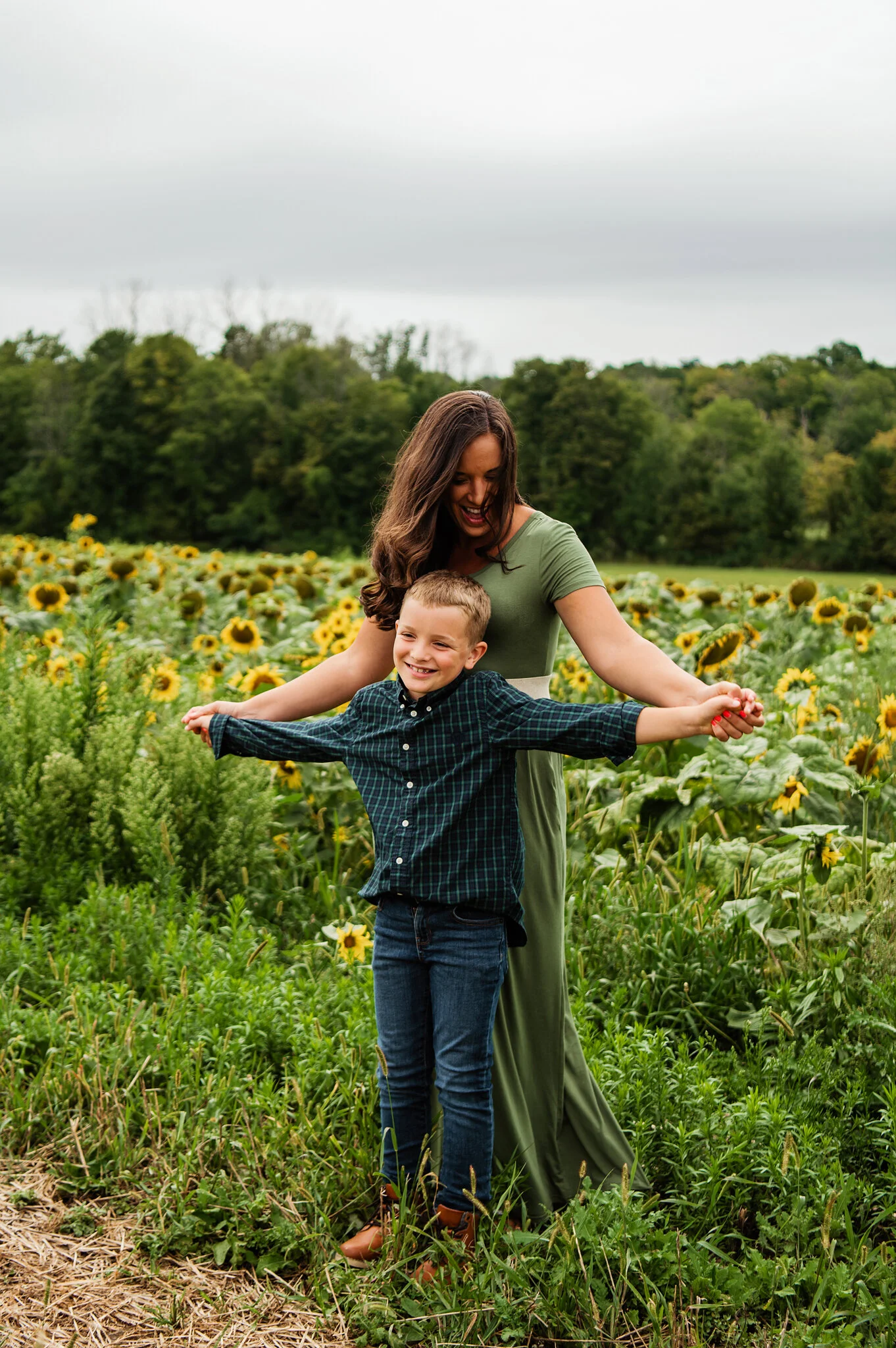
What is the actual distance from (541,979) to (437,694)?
675 mm

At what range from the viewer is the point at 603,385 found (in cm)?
3528

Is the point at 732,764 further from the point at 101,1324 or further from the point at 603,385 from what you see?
the point at 603,385

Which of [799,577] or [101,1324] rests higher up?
[799,577]

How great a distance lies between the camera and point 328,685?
2814mm

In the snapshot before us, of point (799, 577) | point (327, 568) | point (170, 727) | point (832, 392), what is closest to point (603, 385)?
point (832, 392)

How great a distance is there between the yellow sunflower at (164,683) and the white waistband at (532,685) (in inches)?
106

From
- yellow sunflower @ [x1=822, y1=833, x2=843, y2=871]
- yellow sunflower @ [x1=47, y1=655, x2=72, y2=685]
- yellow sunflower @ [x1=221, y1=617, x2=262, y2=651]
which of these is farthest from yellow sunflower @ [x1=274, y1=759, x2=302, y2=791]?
yellow sunflower @ [x1=822, y1=833, x2=843, y2=871]

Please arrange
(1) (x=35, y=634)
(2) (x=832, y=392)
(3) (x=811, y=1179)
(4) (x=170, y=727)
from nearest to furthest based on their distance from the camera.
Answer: (3) (x=811, y=1179)
(4) (x=170, y=727)
(1) (x=35, y=634)
(2) (x=832, y=392)

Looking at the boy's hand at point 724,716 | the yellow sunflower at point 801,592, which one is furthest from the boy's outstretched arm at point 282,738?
the yellow sunflower at point 801,592

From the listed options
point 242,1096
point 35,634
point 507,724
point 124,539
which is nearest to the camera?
point 507,724

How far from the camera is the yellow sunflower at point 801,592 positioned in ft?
23.9

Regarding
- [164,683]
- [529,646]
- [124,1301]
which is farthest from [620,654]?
[164,683]

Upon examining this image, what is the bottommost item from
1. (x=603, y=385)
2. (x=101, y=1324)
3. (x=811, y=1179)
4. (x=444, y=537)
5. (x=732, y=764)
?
(x=101, y=1324)

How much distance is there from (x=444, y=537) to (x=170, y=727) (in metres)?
2.06
